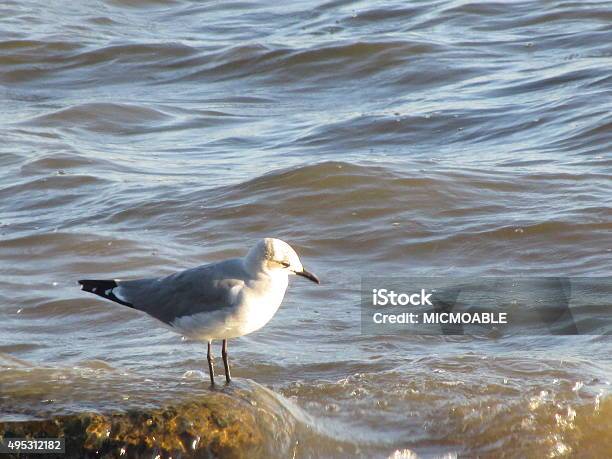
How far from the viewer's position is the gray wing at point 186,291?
4.59 m

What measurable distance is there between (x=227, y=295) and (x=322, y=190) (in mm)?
4295

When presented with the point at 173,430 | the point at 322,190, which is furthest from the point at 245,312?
the point at 322,190

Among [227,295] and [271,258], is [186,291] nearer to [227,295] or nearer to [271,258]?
[227,295]

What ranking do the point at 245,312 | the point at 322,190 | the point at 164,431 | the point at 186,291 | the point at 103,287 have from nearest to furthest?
1. the point at 164,431
2. the point at 245,312
3. the point at 186,291
4. the point at 103,287
5. the point at 322,190

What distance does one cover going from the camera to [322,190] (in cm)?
880

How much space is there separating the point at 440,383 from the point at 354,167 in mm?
4049

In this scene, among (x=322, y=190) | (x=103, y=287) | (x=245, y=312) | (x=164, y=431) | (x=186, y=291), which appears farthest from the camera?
(x=322, y=190)

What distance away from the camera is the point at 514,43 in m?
13.0

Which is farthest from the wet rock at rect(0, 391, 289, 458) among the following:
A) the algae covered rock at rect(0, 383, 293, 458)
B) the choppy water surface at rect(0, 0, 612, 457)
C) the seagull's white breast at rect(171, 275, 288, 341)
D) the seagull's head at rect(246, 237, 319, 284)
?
the seagull's head at rect(246, 237, 319, 284)

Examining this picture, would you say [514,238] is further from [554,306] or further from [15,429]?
[15,429]

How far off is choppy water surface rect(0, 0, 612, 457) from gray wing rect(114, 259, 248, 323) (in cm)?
34

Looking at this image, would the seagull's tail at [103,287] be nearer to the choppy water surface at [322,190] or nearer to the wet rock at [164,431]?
the choppy water surface at [322,190]

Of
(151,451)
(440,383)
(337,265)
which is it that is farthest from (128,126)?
(151,451)

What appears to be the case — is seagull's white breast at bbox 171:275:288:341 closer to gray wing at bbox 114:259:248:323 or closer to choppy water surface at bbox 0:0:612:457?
gray wing at bbox 114:259:248:323
